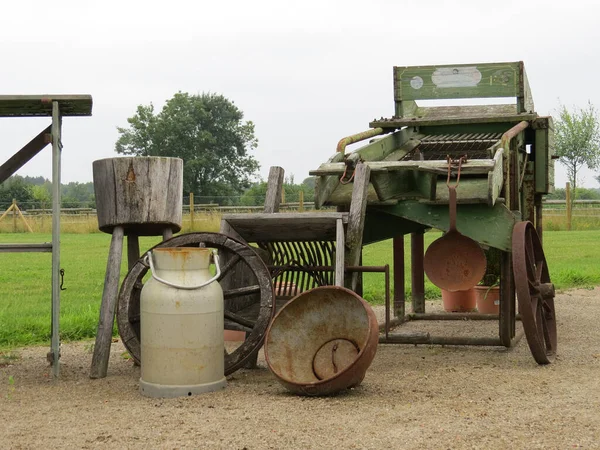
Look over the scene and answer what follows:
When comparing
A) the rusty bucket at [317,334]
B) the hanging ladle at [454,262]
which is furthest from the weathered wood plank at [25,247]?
the hanging ladle at [454,262]


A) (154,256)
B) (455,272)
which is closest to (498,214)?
(455,272)

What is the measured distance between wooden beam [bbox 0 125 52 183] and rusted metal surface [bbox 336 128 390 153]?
6.62 feet

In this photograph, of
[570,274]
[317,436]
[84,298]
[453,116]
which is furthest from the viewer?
[570,274]

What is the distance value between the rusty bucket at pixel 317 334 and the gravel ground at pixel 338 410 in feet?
0.58

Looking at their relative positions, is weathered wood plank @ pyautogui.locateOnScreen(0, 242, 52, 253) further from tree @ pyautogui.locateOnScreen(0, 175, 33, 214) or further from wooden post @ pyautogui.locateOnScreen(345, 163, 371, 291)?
tree @ pyautogui.locateOnScreen(0, 175, 33, 214)

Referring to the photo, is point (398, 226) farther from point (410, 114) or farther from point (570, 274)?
point (570, 274)

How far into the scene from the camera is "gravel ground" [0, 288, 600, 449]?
11.3ft

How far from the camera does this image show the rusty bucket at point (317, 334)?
4652mm

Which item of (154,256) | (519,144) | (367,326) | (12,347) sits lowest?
(12,347)

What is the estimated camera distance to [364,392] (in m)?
4.42

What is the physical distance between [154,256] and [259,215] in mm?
1047

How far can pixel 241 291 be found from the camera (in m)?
5.01

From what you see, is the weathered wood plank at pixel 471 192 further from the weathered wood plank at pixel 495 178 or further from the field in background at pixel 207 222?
the field in background at pixel 207 222

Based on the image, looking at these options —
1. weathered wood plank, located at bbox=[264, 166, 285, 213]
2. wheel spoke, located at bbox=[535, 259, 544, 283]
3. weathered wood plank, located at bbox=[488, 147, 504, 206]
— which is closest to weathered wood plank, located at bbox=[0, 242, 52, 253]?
weathered wood plank, located at bbox=[264, 166, 285, 213]
